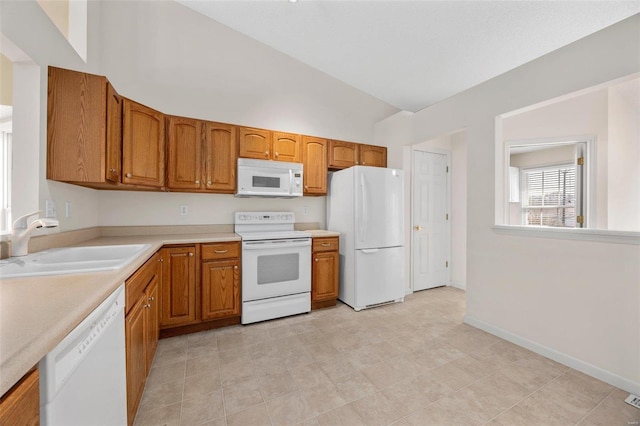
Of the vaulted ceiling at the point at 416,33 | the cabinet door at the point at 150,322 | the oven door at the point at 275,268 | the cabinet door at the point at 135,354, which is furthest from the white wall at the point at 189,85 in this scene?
the cabinet door at the point at 135,354

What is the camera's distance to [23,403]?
542 mm

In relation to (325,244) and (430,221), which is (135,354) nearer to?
(325,244)

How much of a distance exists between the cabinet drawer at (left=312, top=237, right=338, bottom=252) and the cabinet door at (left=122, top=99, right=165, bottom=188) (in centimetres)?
174

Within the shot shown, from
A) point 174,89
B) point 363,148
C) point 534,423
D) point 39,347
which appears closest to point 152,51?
point 174,89

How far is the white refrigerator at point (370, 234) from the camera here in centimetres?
317

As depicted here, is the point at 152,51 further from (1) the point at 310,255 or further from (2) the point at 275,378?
(2) the point at 275,378

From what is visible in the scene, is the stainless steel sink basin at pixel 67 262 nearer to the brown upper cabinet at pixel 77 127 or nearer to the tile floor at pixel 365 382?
the brown upper cabinet at pixel 77 127

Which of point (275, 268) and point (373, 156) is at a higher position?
point (373, 156)

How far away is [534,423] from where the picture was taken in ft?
4.84

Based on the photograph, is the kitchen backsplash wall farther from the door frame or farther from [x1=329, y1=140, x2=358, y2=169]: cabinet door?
the door frame

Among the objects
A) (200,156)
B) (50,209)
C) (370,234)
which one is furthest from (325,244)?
(50,209)

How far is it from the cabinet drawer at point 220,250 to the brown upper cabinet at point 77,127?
0.99 metres

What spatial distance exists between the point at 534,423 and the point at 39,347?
7.28 ft

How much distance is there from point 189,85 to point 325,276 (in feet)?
9.01
